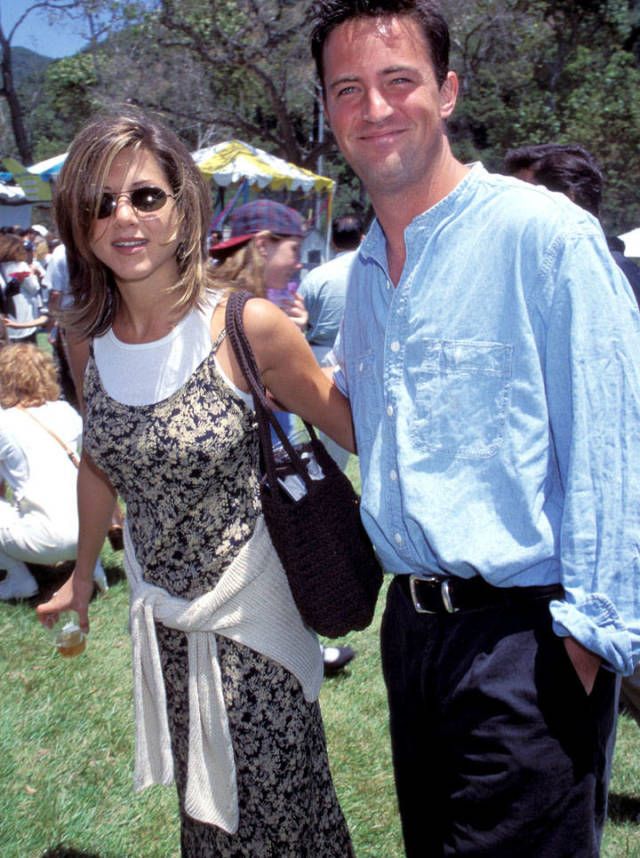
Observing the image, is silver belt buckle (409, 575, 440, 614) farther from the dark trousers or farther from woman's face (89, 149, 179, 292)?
woman's face (89, 149, 179, 292)

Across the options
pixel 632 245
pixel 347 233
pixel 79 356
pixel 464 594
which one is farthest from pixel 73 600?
pixel 347 233

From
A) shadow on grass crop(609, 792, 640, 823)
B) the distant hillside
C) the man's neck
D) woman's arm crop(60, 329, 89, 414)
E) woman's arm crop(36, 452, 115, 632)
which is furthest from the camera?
the distant hillside

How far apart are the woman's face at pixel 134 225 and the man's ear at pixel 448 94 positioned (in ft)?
2.40

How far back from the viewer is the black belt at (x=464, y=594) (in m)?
1.63

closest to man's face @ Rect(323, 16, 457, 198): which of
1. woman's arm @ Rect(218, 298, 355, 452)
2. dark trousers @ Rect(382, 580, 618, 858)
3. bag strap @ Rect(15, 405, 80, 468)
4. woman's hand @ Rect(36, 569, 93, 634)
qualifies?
woman's arm @ Rect(218, 298, 355, 452)

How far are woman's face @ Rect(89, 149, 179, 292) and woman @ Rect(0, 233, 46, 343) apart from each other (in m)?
8.61

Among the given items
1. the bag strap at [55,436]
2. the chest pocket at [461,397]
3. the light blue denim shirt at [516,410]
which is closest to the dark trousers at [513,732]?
the light blue denim shirt at [516,410]

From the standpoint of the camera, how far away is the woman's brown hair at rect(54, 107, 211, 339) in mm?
2146

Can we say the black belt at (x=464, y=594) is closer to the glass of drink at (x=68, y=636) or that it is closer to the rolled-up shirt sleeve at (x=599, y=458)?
the rolled-up shirt sleeve at (x=599, y=458)

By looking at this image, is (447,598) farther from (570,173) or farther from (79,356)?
(570,173)

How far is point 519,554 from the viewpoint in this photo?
5.20ft

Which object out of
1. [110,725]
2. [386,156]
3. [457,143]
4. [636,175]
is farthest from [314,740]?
[457,143]

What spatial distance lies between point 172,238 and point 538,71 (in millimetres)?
26573

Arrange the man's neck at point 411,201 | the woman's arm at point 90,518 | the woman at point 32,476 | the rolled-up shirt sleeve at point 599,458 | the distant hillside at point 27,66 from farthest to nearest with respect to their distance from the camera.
Result: the distant hillside at point 27,66
the woman at point 32,476
the woman's arm at point 90,518
the man's neck at point 411,201
the rolled-up shirt sleeve at point 599,458
